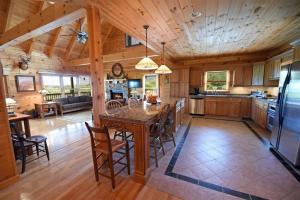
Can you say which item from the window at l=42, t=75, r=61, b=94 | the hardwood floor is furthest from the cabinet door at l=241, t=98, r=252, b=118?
the window at l=42, t=75, r=61, b=94

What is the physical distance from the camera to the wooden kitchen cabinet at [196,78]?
6395 millimetres

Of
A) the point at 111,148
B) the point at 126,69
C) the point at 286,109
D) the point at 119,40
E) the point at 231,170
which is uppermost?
the point at 119,40

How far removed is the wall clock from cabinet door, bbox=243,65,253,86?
6.51 meters

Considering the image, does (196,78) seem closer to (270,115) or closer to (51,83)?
(270,115)

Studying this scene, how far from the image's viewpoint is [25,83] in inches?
251

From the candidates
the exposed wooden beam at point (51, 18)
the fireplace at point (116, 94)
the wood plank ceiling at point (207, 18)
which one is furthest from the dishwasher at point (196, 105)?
the exposed wooden beam at point (51, 18)

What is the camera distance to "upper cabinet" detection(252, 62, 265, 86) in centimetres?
500

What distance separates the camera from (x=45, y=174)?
2.28m

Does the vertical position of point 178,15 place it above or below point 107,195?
above

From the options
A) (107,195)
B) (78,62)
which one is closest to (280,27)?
(107,195)

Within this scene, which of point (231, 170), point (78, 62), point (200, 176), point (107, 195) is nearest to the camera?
point (107, 195)

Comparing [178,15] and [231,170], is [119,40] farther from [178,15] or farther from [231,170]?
[231,170]

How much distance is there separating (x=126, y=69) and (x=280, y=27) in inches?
283

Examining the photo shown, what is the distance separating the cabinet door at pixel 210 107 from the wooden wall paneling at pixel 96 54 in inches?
196
